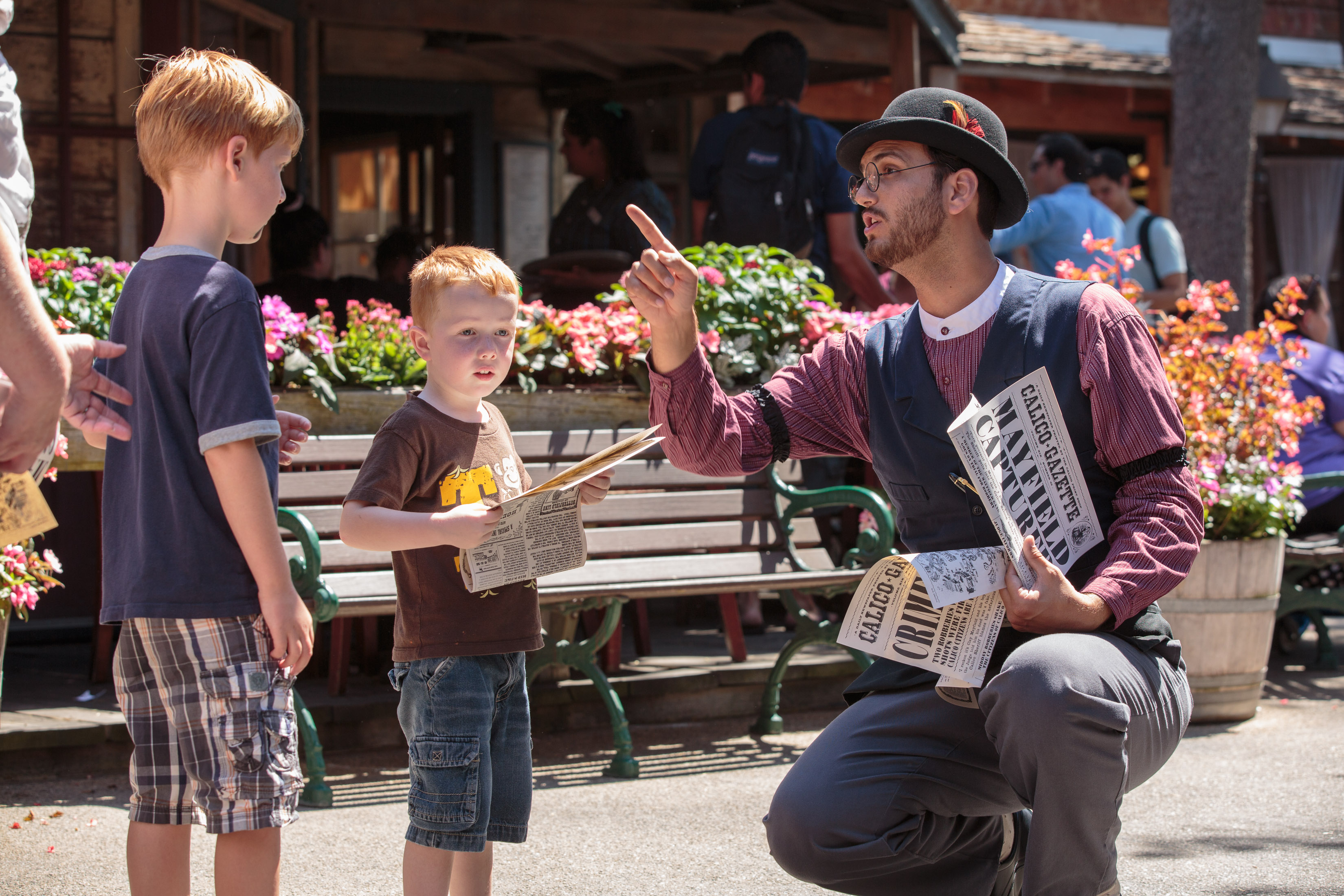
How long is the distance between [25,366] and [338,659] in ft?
9.21

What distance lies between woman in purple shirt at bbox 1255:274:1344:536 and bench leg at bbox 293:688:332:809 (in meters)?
4.20

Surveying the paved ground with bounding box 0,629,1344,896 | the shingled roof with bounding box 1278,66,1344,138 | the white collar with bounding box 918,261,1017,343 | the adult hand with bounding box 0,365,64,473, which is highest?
the shingled roof with bounding box 1278,66,1344,138

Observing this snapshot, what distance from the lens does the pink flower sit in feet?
16.8

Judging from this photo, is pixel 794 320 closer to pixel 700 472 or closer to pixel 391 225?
pixel 700 472

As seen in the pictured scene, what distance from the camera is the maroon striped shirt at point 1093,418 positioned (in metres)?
2.54

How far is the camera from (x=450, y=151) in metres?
9.75

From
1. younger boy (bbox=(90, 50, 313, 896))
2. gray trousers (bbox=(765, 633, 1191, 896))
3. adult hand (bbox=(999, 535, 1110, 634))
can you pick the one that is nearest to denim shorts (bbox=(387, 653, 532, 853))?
younger boy (bbox=(90, 50, 313, 896))

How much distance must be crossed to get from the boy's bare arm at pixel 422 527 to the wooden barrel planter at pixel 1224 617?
292 cm

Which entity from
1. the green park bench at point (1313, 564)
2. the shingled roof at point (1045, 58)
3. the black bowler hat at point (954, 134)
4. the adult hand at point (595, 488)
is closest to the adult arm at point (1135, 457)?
the black bowler hat at point (954, 134)

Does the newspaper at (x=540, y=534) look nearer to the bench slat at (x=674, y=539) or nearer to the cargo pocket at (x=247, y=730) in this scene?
the cargo pocket at (x=247, y=730)

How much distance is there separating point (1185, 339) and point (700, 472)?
2.64 meters

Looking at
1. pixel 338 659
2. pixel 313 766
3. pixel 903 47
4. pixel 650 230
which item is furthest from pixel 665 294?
pixel 903 47

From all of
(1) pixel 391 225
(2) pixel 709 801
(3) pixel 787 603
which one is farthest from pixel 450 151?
(2) pixel 709 801

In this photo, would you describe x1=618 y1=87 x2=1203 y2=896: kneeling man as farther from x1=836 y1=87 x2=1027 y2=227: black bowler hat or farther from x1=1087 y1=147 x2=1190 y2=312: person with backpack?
x1=1087 y1=147 x2=1190 y2=312: person with backpack
